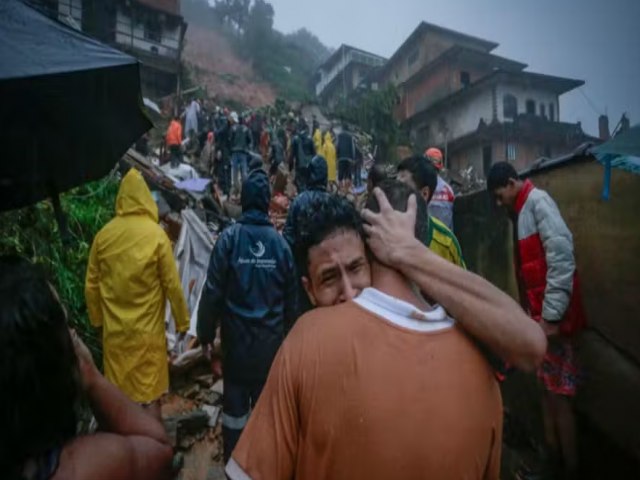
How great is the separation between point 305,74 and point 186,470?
187ft

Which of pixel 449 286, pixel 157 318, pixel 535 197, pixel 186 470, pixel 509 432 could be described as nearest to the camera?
pixel 449 286

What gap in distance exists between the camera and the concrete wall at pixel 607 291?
10.4 ft

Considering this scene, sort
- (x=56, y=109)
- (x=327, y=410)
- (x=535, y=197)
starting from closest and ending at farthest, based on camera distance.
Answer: (x=327, y=410) < (x=56, y=109) < (x=535, y=197)

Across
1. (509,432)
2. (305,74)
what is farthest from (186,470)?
(305,74)

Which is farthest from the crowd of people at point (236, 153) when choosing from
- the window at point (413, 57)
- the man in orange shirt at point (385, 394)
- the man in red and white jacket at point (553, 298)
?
the window at point (413, 57)

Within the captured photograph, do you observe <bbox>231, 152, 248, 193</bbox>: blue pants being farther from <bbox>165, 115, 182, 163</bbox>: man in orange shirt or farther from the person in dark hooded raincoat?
the person in dark hooded raincoat

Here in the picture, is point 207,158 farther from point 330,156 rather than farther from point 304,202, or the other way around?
point 304,202

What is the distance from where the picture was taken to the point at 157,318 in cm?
342

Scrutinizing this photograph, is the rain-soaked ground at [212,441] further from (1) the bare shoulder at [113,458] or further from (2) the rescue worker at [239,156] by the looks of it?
(2) the rescue worker at [239,156]

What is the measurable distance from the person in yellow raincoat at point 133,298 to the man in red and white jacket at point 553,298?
2724mm

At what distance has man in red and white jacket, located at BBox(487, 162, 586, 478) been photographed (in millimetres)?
2947

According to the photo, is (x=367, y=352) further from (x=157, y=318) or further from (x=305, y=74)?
(x=305, y=74)

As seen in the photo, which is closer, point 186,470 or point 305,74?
point 186,470

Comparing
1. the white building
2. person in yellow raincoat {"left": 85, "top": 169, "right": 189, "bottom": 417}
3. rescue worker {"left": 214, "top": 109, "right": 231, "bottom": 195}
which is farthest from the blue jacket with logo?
the white building
